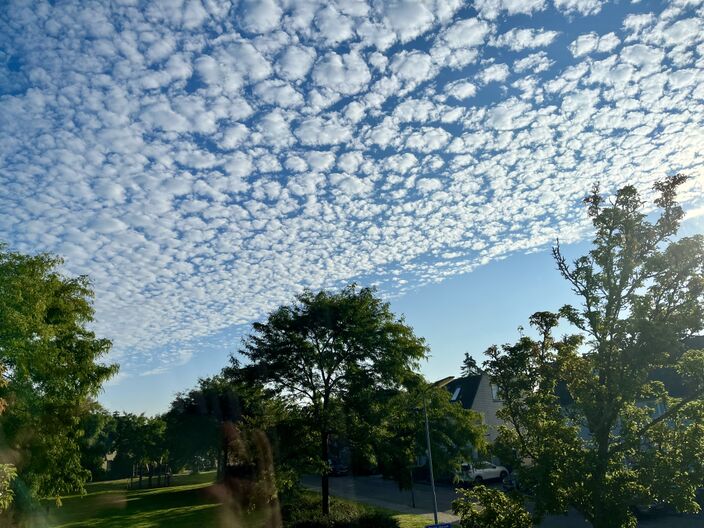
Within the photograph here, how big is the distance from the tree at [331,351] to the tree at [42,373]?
23.9ft

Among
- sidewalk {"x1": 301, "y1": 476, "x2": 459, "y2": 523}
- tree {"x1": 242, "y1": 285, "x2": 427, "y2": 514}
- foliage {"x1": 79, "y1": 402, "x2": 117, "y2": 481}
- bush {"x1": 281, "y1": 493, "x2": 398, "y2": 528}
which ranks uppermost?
tree {"x1": 242, "y1": 285, "x2": 427, "y2": 514}

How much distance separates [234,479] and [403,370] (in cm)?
A: 1874

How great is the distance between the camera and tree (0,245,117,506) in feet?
59.2

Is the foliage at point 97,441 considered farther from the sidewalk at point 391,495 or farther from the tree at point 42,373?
the tree at point 42,373

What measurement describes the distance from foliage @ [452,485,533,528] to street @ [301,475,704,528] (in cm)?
1199

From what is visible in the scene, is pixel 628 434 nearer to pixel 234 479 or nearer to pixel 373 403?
pixel 373 403

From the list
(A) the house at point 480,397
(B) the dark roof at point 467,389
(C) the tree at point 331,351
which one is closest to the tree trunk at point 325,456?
(C) the tree at point 331,351

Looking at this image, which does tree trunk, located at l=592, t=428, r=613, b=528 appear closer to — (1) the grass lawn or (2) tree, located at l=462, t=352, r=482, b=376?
(2) tree, located at l=462, t=352, r=482, b=376

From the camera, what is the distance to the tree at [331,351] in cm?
2181

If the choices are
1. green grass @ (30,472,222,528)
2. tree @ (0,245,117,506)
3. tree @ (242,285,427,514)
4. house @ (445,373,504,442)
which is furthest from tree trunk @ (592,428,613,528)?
house @ (445,373,504,442)

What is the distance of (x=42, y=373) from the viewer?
19531mm

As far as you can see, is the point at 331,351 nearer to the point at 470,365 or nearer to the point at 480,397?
the point at 470,365

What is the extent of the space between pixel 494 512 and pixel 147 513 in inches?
1167

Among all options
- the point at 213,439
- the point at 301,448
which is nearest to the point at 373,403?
the point at 301,448
